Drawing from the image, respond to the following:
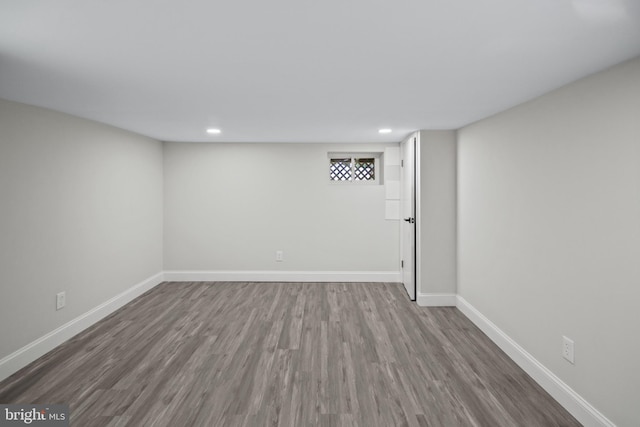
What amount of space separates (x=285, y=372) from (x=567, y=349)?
1.96 m

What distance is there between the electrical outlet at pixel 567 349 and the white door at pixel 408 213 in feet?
6.59

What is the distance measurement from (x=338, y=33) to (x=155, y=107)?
2.05 m

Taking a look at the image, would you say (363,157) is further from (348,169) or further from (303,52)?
(303,52)

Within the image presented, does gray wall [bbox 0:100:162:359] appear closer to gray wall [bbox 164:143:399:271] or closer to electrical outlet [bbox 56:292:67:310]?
electrical outlet [bbox 56:292:67:310]

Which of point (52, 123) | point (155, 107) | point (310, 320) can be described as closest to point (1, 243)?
point (52, 123)

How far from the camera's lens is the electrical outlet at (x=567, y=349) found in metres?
2.12

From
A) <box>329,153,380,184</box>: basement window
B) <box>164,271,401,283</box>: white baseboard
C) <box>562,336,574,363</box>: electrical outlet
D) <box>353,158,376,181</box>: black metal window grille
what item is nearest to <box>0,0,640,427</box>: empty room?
<box>562,336,574,363</box>: electrical outlet

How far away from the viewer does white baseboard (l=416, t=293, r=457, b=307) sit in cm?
402

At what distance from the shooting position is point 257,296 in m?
4.36

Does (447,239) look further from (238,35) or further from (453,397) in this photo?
(238,35)

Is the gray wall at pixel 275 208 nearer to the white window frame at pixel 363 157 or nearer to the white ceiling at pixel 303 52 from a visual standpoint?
the white window frame at pixel 363 157

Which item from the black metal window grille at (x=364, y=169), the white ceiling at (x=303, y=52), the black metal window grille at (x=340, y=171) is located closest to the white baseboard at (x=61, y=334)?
the white ceiling at (x=303, y=52)

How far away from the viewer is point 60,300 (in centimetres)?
302

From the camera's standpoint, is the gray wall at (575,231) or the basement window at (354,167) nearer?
the gray wall at (575,231)
